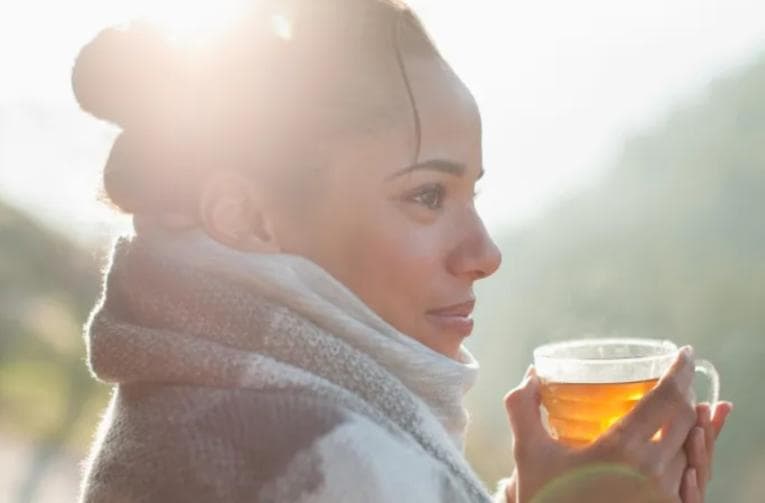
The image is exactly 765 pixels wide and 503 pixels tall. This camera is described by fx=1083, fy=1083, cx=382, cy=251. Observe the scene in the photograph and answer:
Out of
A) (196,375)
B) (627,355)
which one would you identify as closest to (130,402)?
(196,375)

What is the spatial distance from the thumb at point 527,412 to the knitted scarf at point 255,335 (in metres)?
0.09

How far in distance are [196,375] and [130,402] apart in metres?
0.07

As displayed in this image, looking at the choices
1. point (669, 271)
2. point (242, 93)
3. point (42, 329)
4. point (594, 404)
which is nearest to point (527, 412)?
point (594, 404)

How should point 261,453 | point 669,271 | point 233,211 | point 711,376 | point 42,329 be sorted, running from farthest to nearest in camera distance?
point 42,329 < point 669,271 < point 711,376 < point 233,211 < point 261,453

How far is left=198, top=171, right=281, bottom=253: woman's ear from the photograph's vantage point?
69 cm

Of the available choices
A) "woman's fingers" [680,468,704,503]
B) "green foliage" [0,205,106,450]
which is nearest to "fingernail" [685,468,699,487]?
"woman's fingers" [680,468,704,503]

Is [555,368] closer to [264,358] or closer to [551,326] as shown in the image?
[264,358]

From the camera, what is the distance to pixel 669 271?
4.75 feet

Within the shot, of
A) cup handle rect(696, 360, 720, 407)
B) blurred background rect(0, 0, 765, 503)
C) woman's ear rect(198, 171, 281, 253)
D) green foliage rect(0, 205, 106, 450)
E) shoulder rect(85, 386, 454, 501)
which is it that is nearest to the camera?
shoulder rect(85, 386, 454, 501)

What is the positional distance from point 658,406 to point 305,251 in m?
0.26

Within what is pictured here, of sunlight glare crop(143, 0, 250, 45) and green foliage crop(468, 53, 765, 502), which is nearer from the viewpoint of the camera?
sunlight glare crop(143, 0, 250, 45)

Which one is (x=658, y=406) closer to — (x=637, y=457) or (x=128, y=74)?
(x=637, y=457)

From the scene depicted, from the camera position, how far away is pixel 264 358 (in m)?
0.63

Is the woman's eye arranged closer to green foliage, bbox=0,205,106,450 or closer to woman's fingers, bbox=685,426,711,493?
woman's fingers, bbox=685,426,711,493
